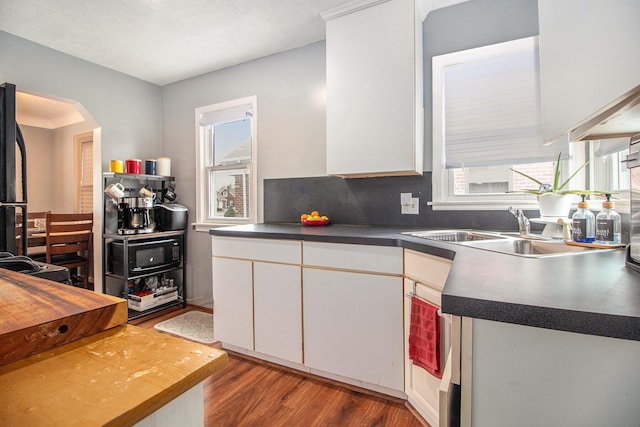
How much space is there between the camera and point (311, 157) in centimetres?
265

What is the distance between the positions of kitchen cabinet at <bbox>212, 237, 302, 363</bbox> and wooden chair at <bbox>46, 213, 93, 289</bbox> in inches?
81.3

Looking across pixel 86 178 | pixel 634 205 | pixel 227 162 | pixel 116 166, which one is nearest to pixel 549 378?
pixel 634 205

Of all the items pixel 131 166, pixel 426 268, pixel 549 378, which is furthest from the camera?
pixel 131 166

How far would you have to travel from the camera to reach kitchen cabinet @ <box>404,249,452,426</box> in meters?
1.40

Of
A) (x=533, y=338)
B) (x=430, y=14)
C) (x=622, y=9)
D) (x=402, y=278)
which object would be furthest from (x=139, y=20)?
(x=533, y=338)

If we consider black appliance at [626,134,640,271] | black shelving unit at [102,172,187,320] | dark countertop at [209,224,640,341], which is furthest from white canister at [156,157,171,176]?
black appliance at [626,134,640,271]

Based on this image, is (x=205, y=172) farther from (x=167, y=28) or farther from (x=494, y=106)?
(x=494, y=106)

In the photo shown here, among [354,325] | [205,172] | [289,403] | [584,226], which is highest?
[205,172]

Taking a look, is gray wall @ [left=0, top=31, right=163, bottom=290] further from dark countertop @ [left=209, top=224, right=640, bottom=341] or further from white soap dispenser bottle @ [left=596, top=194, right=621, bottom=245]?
white soap dispenser bottle @ [left=596, top=194, right=621, bottom=245]

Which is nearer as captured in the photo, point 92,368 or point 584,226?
point 92,368

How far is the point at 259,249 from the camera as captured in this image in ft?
6.81

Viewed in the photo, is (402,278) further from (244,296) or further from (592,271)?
(244,296)

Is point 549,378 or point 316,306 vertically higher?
point 549,378

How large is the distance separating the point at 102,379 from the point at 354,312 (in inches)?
57.9
